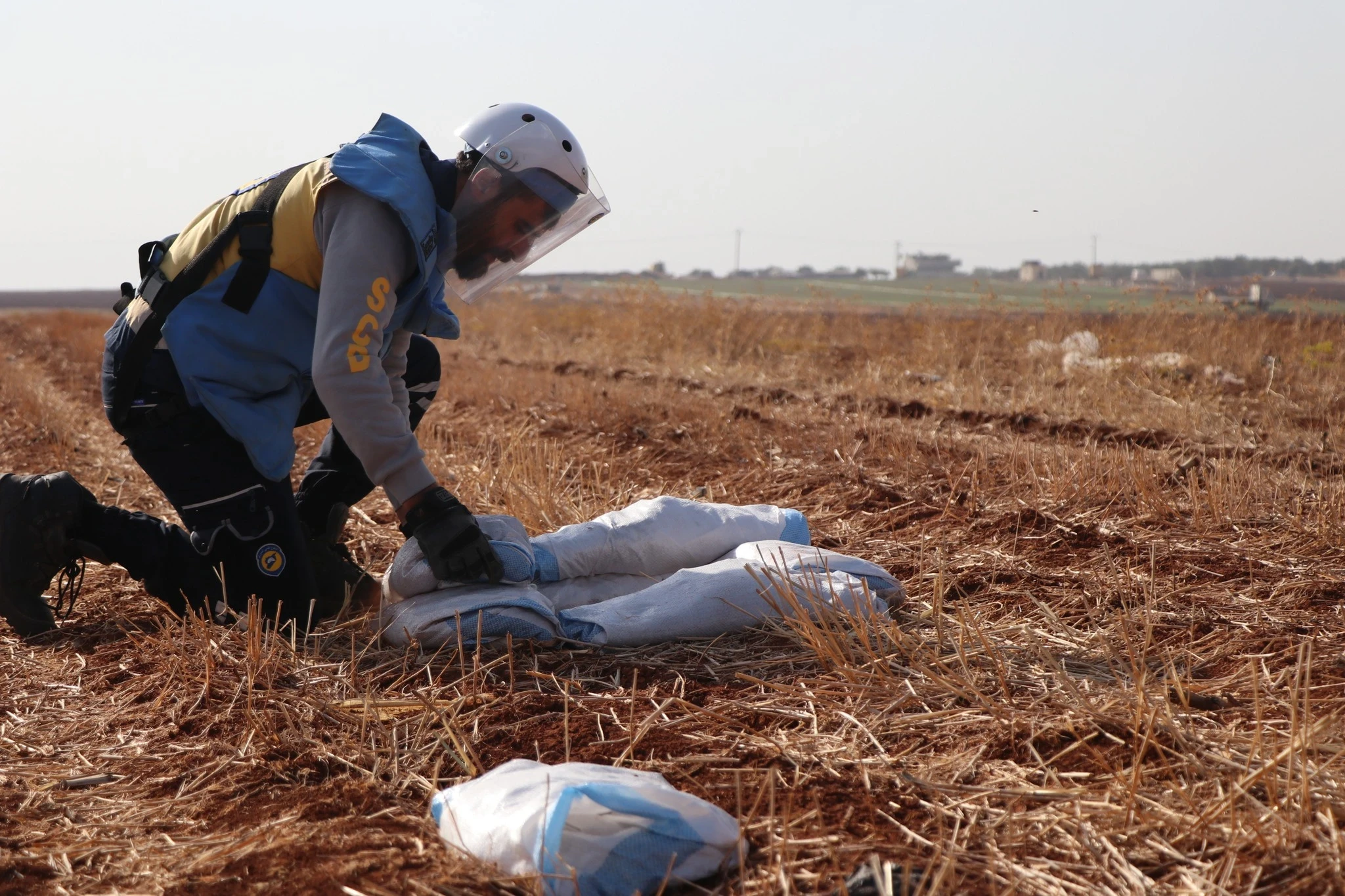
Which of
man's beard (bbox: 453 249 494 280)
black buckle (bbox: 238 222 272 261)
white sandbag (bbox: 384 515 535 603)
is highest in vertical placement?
black buckle (bbox: 238 222 272 261)

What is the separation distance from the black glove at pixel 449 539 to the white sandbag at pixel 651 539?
33cm

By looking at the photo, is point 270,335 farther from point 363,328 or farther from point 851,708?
point 851,708

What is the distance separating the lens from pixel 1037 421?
753 centimetres

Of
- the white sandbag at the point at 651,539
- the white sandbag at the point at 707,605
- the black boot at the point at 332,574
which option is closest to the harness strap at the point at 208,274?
the black boot at the point at 332,574

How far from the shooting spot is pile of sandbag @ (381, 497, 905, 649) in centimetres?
303

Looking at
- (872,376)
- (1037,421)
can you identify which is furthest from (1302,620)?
(872,376)

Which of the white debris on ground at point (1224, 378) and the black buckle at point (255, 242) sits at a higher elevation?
the black buckle at point (255, 242)

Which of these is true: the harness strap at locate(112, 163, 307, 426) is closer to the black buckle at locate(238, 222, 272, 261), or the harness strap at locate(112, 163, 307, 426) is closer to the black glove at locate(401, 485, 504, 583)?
the black buckle at locate(238, 222, 272, 261)

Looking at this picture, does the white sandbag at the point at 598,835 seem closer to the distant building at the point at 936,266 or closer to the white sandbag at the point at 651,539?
the white sandbag at the point at 651,539

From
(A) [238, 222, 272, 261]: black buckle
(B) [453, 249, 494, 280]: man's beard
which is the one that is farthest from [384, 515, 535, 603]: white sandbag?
(A) [238, 222, 272, 261]: black buckle

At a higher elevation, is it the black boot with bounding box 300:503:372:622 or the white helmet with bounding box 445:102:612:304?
the white helmet with bounding box 445:102:612:304

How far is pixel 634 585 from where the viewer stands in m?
3.54

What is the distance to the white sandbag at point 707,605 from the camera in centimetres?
306

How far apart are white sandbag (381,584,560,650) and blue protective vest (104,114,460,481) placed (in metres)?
0.63
